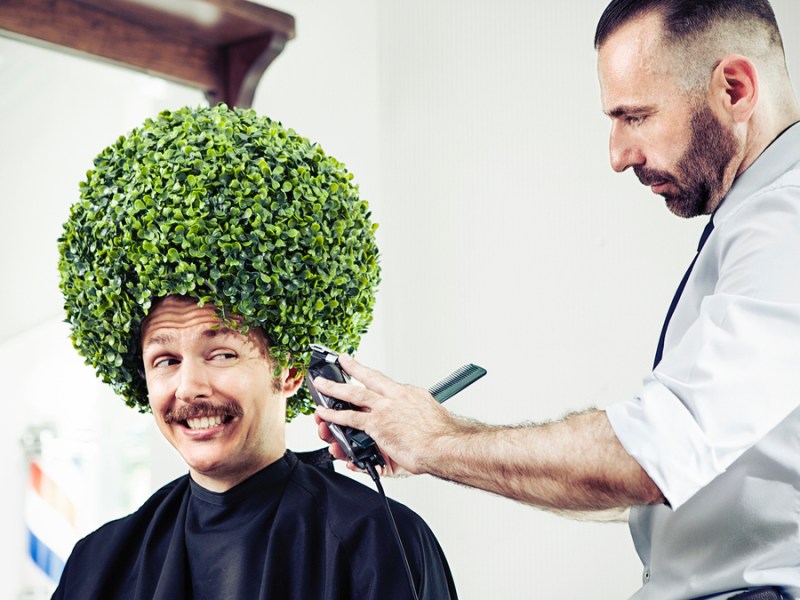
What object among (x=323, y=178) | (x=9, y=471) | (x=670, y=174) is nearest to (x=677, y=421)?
(x=670, y=174)

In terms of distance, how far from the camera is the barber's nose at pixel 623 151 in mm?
1362

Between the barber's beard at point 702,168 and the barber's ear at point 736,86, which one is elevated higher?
the barber's ear at point 736,86

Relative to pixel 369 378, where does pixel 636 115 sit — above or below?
above

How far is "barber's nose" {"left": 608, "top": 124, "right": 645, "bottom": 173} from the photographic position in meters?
1.36

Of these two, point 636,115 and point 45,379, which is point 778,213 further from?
point 45,379

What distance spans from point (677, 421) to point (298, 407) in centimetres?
78

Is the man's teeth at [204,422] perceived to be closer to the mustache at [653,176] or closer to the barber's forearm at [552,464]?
the barber's forearm at [552,464]

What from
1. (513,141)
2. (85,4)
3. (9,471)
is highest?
(85,4)

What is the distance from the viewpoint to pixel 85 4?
7.31 feet

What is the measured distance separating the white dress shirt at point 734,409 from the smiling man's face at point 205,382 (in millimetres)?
631

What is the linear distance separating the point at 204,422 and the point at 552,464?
0.61 metres

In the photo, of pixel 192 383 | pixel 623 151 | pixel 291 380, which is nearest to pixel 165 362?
pixel 192 383

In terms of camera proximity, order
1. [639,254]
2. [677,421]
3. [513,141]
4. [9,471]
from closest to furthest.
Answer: [677,421] < [9,471] < [639,254] < [513,141]

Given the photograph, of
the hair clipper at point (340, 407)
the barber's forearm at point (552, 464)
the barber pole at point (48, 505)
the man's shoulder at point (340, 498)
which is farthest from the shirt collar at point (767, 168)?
the barber pole at point (48, 505)
